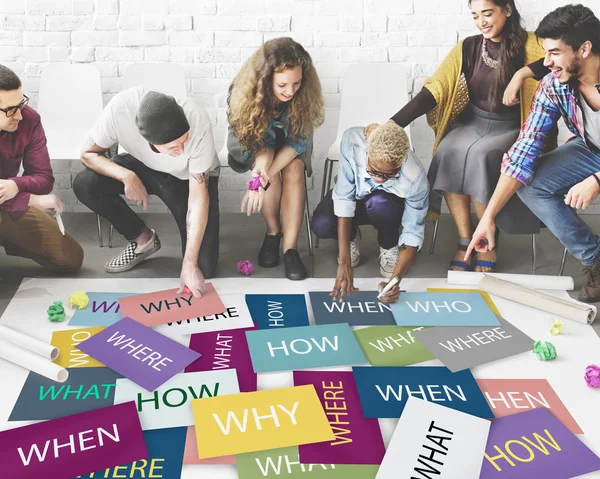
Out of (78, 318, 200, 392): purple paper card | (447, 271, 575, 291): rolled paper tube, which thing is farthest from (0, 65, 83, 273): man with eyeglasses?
(447, 271, 575, 291): rolled paper tube

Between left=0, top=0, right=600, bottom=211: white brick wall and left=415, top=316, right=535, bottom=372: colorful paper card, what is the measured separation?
4.51 feet

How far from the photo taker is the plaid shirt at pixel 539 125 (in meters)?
2.66

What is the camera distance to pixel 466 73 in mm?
2990

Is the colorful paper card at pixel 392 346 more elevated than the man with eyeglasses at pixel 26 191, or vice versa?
the man with eyeglasses at pixel 26 191

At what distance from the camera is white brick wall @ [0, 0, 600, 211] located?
11.4 ft

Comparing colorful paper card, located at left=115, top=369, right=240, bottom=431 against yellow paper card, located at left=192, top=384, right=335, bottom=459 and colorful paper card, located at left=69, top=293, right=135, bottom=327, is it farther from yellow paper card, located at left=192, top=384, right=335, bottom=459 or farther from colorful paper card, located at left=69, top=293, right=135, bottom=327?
colorful paper card, located at left=69, top=293, right=135, bottom=327

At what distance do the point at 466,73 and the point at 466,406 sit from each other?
5.22ft

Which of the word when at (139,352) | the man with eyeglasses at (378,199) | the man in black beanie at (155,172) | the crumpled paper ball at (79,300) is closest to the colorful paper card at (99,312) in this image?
the crumpled paper ball at (79,300)

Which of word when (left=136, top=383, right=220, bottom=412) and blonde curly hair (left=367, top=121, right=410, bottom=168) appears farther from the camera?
blonde curly hair (left=367, top=121, right=410, bottom=168)

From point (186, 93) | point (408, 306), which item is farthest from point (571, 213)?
point (186, 93)

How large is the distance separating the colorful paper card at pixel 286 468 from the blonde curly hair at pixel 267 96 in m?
1.47

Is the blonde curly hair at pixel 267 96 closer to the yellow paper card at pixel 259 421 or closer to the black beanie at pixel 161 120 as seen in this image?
the black beanie at pixel 161 120

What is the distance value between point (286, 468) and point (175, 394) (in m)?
0.48

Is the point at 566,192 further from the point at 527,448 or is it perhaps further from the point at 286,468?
the point at 286,468
